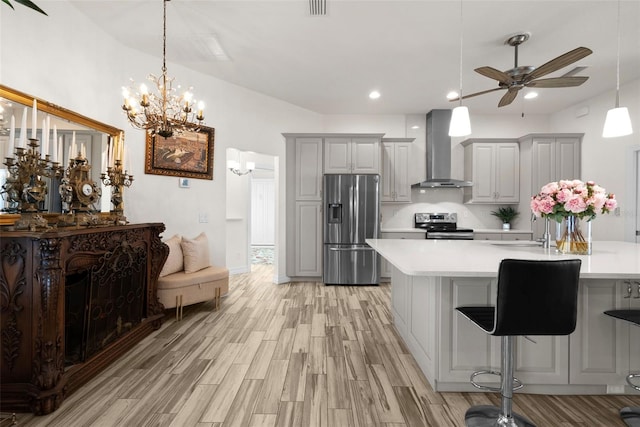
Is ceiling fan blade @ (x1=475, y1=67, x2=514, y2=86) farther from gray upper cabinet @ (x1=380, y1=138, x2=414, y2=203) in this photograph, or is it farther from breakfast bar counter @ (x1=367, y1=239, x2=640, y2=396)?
gray upper cabinet @ (x1=380, y1=138, x2=414, y2=203)

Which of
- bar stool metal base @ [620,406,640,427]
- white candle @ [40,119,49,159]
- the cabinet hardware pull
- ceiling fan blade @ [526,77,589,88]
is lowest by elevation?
bar stool metal base @ [620,406,640,427]

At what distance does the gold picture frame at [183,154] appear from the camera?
12.3 ft

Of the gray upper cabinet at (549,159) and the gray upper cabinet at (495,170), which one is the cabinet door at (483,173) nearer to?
the gray upper cabinet at (495,170)

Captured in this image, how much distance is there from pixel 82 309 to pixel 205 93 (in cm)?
308

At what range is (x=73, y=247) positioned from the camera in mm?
2076

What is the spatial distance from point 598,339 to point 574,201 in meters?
0.93

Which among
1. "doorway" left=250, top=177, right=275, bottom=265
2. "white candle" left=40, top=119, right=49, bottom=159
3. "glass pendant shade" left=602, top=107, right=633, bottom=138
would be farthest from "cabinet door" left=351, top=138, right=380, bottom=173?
"doorway" left=250, top=177, right=275, bottom=265

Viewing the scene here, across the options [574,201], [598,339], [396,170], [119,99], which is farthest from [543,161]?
[119,99]

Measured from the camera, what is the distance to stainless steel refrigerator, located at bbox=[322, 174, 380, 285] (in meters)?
4.96

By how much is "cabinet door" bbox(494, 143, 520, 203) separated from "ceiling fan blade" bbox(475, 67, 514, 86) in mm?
3129

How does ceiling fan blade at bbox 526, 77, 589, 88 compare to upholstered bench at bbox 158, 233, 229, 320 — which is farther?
upholstered bench at bbox 158, 233, 229, 320

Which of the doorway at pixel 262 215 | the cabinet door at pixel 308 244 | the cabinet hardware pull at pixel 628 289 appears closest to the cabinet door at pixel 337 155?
the cabinet door at pixel 308 244

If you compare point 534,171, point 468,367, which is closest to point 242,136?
point 468,367

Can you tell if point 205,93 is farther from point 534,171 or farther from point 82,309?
point 534,171
